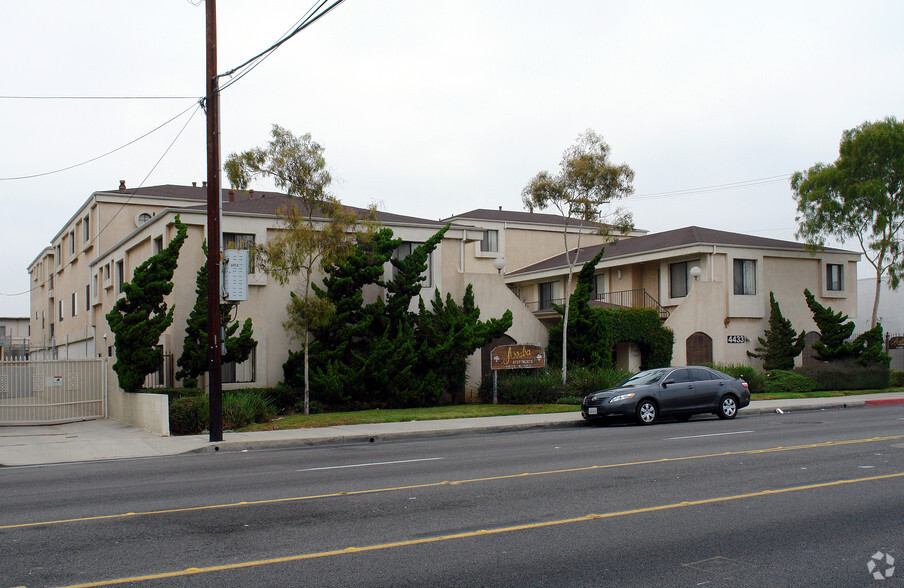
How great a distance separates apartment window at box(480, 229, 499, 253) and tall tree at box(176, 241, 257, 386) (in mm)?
21741

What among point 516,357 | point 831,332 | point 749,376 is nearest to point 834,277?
point 831,332

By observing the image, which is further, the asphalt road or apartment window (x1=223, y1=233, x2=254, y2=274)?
apartment window (x1=223, y1=233, x2=254, y2=274)

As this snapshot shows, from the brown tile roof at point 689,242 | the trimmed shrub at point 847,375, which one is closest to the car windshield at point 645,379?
the brown tile roof at point 689,242

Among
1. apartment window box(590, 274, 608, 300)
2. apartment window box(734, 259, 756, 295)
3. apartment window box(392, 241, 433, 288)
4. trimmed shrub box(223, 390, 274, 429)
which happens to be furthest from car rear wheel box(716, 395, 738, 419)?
apartment window box(590, 274, 608, 300)

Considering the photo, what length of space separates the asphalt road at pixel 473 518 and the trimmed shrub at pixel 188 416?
446 cm

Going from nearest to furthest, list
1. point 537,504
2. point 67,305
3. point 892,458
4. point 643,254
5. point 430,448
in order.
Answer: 1. point 537,504
2. point 892,458
3. point 430,448
4. point 643,254
5. point 67,305

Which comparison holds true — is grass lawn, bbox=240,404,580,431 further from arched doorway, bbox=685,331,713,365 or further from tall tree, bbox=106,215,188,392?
arched doorway, bbox=685,331,713,365

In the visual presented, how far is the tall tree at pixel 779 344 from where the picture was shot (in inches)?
1319

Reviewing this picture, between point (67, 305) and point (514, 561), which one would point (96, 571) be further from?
point (67, 305)

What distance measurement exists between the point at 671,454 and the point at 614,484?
11.1 ft

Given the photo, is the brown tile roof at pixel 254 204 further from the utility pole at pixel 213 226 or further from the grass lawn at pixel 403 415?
the grass lawn at pixel 403 415

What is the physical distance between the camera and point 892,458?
12297mm

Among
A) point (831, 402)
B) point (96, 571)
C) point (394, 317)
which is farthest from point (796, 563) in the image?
point (831, 402)

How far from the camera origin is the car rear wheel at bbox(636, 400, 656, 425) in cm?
1983
